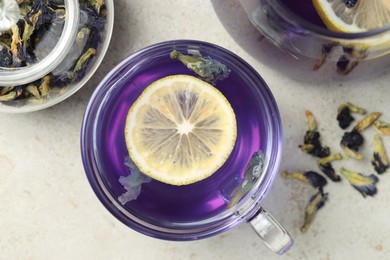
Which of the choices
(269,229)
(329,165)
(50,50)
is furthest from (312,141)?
(50,50)

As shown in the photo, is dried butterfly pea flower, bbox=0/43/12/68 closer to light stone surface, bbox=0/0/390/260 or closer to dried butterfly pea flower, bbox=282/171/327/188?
light stone surface, bbox=0/0/390/260

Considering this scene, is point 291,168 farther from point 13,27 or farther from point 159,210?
point 13,27

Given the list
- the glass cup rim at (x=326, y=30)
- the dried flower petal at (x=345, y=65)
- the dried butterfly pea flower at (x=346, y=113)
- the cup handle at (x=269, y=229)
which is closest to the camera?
the glass cup rim at (x=326, y=30)

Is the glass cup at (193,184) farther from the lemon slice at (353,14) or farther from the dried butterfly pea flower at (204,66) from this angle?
the lemon slice at (353,14)

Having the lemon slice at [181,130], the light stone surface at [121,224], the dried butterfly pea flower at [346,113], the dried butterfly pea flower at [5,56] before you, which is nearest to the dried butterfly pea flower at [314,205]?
the light stone surface at [121,224]

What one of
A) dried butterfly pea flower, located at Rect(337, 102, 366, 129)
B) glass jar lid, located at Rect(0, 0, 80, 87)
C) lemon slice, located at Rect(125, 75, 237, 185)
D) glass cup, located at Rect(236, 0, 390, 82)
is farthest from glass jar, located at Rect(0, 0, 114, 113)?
dried butterfly pea flower, located at Rect(337, 102, 366, 129)

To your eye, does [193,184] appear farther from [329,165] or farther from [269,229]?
[329,165]

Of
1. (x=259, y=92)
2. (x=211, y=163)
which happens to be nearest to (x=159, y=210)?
(x=211, y=163)
